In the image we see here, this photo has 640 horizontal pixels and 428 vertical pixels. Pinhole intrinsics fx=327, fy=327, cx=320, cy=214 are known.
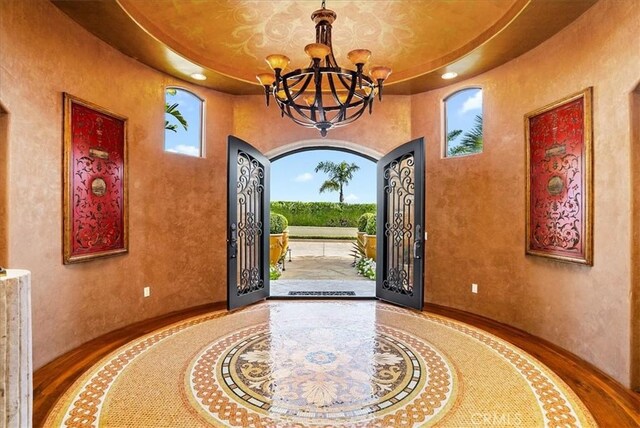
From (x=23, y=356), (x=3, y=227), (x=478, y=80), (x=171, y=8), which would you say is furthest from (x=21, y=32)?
(x=478, y=80)

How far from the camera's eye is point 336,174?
17.5 meters

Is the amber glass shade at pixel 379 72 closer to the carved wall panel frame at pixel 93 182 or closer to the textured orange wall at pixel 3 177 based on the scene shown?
the carved wall panel frame at pixel 93 182

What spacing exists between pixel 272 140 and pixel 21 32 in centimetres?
286

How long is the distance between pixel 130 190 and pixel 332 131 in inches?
110

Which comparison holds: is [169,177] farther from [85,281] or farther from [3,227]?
[3,227]

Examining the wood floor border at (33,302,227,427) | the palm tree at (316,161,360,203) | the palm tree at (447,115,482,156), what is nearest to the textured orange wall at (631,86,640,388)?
the palm tree at (447,115,482,156)

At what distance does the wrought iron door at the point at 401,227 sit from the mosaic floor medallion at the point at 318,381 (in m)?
0.87

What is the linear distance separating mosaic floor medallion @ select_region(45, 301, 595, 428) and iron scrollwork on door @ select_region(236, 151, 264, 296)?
1029 mm

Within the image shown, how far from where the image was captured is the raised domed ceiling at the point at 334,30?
2891mm

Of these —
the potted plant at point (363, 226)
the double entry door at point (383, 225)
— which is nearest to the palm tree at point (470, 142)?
the double entry door at point (383, 225)

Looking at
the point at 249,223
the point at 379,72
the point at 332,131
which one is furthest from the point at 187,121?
the point at 379,72

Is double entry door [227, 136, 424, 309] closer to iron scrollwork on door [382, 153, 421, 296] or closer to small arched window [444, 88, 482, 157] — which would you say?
iron scrollwork on door [382, 153, 421, 296]

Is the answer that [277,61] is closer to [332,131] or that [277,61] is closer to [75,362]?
[332,131]

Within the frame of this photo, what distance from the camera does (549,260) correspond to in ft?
10.8
